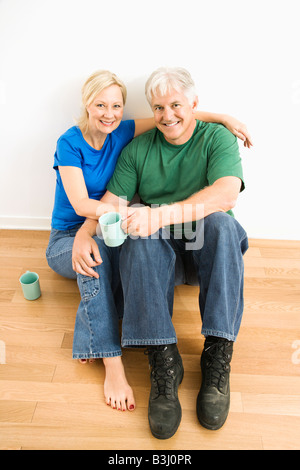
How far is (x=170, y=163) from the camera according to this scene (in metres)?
1.55

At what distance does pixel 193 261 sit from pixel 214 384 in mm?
480

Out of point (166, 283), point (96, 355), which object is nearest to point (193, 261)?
point (166, 283)

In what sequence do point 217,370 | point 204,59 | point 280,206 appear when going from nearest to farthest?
point 217,370, point 204,59, point 280,206

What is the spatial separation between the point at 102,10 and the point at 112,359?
1410 mm

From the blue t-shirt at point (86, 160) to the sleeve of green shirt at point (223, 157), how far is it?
41 cm

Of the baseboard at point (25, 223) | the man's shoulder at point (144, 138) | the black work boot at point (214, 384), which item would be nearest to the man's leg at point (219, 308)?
the black work boot at point (214, 384)

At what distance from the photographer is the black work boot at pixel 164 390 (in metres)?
1.24

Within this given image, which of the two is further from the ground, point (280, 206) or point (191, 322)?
point (280, 206)

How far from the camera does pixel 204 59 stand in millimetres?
1602

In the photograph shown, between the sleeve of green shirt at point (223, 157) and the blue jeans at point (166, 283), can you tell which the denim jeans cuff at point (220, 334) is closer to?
the blue jeans at point (166, 283)

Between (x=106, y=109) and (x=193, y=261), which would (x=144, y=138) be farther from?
(x=193, y=261)

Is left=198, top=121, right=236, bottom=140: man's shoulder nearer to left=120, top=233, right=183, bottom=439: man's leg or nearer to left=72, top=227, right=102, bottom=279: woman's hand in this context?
left=120, top=233, right=183, bottom=439: man's leg

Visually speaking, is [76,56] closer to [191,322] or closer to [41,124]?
[41,124]
